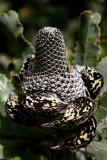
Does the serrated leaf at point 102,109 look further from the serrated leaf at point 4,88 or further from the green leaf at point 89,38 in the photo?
the serrated leaf at point 4,88

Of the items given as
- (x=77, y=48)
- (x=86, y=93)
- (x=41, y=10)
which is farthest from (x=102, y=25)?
(x=86, y=93)

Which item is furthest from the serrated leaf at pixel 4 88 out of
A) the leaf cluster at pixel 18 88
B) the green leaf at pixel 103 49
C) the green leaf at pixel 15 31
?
the green leaf at pixel 103 49

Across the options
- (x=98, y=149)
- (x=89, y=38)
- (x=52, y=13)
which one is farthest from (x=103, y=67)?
(x=52, y=13)

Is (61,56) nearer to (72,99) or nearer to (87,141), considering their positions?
(72,99)

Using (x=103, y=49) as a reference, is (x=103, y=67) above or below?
below

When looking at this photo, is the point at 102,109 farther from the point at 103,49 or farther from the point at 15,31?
the point at 15,31

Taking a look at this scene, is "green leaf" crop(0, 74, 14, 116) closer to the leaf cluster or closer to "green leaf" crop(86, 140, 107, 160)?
the leaf cluster
